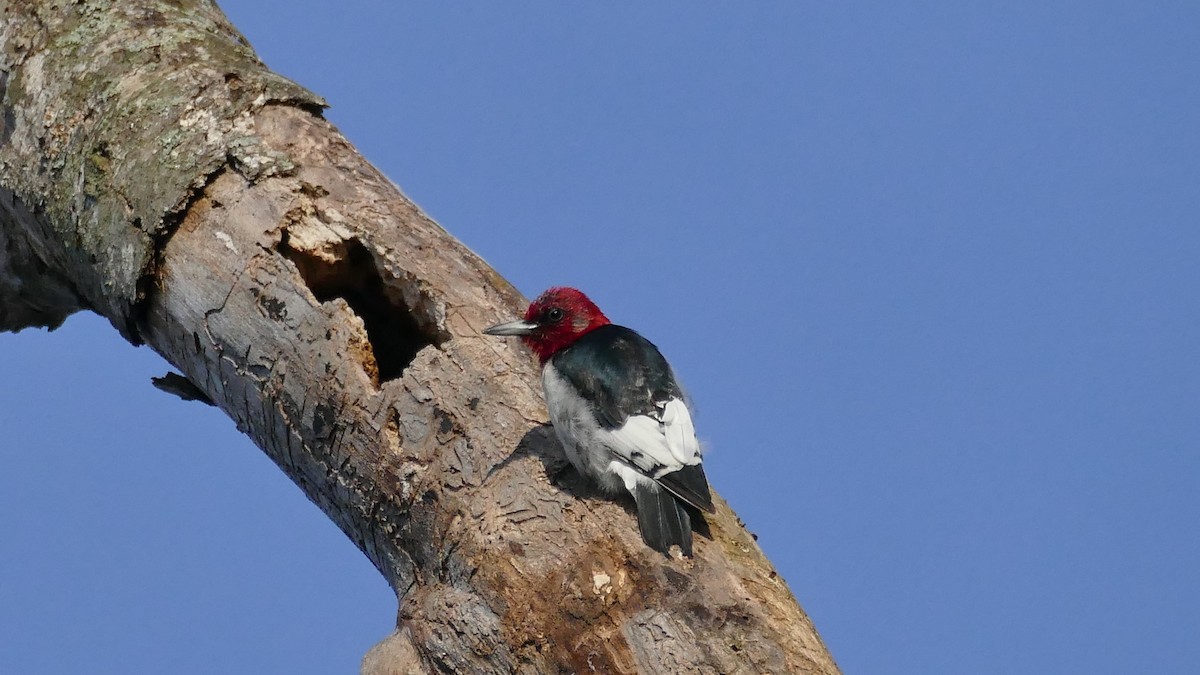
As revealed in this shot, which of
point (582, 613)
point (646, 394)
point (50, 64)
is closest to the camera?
point (582, 613)

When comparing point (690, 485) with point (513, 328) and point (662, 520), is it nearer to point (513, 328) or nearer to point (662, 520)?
point (662, 520)

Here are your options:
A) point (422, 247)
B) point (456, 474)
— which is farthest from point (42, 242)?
point (456, 474)

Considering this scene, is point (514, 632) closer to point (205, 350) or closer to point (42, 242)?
point (205, 350)

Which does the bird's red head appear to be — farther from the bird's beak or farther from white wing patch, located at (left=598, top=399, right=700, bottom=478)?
white wing patch, located at (left=598, top=399, right=700, bottom=478)

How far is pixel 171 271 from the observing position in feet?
14.1

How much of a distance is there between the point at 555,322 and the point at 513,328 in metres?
0.32

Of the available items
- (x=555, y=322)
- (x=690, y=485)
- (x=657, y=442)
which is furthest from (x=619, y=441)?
(x=555, y=322)

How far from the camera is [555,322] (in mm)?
4488

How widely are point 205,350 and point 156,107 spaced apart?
90cm

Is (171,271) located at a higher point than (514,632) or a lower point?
higher

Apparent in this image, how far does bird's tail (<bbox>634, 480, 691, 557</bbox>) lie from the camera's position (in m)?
3.52

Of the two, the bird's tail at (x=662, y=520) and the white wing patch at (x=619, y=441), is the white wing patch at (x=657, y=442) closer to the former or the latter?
the white wing patch at (x=619, y=441)

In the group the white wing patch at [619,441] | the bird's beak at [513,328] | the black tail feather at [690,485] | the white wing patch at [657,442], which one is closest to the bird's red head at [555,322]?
the bird's beak at [513,328]

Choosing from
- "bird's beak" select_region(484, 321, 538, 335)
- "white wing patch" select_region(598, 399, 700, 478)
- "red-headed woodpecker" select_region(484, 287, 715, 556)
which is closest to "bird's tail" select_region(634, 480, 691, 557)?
"red-headed woodpecker" select_region(484, 287, 715, 556)
